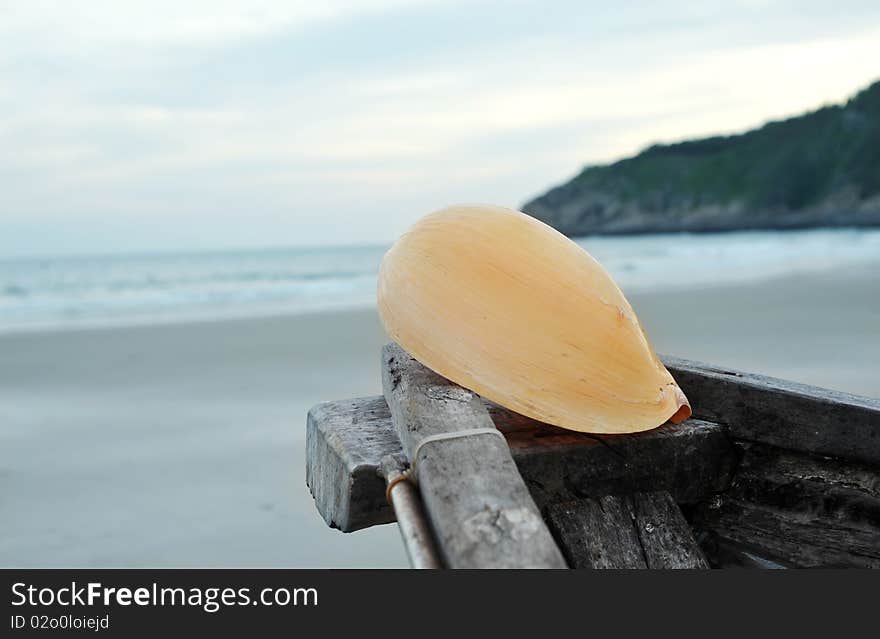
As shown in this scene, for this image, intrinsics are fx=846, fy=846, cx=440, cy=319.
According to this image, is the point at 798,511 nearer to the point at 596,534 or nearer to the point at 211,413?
the point at 596,534

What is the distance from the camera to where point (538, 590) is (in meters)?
1.03

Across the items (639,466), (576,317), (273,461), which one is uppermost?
(576,317)

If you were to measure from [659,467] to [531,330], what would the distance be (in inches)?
16.1

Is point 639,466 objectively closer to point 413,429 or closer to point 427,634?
point 413,429

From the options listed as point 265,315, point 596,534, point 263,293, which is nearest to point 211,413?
point 596,534

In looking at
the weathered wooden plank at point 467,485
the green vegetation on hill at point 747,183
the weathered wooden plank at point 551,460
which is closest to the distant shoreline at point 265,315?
the weathered wooden plank at point 551,460

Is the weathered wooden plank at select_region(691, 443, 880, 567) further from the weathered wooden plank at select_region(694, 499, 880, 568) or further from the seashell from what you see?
the seashell

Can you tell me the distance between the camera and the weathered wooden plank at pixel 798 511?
1.76 metres

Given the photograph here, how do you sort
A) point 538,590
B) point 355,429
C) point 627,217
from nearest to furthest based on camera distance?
point 538,590 → point 355,429 → point 627,217

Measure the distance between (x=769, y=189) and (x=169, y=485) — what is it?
64083 millimetres

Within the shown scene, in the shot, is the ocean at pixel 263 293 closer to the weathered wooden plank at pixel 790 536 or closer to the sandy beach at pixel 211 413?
the sandy beach at pixel 211 413

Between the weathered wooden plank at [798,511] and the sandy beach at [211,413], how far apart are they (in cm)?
134

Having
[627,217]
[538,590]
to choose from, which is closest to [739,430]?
[538,590]

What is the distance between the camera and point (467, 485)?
3.83 feet
